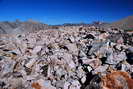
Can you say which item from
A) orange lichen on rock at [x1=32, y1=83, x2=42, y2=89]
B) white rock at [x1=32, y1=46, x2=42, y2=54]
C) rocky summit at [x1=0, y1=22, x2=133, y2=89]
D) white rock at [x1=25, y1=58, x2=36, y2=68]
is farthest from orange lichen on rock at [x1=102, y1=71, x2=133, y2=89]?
white rock at [x1=32, y1=46, x2=42, y2=54]

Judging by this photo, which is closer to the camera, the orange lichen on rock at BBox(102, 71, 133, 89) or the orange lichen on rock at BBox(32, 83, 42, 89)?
the orange lichen on rock at BBox(102, 71, 133, 89)

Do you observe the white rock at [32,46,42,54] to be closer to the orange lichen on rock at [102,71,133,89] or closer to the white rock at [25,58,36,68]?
the white rock at [25,58,36,68]

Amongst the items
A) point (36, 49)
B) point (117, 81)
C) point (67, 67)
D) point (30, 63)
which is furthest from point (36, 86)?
point (36, 49)

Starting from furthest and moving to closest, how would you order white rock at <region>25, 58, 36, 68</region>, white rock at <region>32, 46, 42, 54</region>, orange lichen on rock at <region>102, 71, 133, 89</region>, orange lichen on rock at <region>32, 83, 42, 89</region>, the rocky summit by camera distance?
white rock at <region>32, 46, 42, 54</region> → white rock at <region>25, 58, 36, 68</region> → orange lichen on rock at <region>32, 83, 42, 89</region> → the rocky summit → orange lichen on rock at <region>102, 71, 133, 89</region>

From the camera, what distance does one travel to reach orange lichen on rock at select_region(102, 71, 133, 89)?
948 cm

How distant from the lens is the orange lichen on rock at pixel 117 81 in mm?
9484

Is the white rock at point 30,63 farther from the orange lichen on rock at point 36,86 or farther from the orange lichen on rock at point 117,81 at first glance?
the orange lichen on rock at point 117,81

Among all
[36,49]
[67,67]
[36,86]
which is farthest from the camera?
[36,49]

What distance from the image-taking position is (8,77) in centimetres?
1155

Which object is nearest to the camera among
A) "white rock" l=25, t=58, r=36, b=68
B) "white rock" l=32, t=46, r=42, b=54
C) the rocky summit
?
the rocky summit

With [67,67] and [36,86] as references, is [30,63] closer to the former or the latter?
[67,67]

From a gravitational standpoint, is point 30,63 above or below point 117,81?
above

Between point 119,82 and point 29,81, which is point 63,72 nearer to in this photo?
point 29,81

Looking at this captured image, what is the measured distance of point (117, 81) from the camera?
973 centimetres
